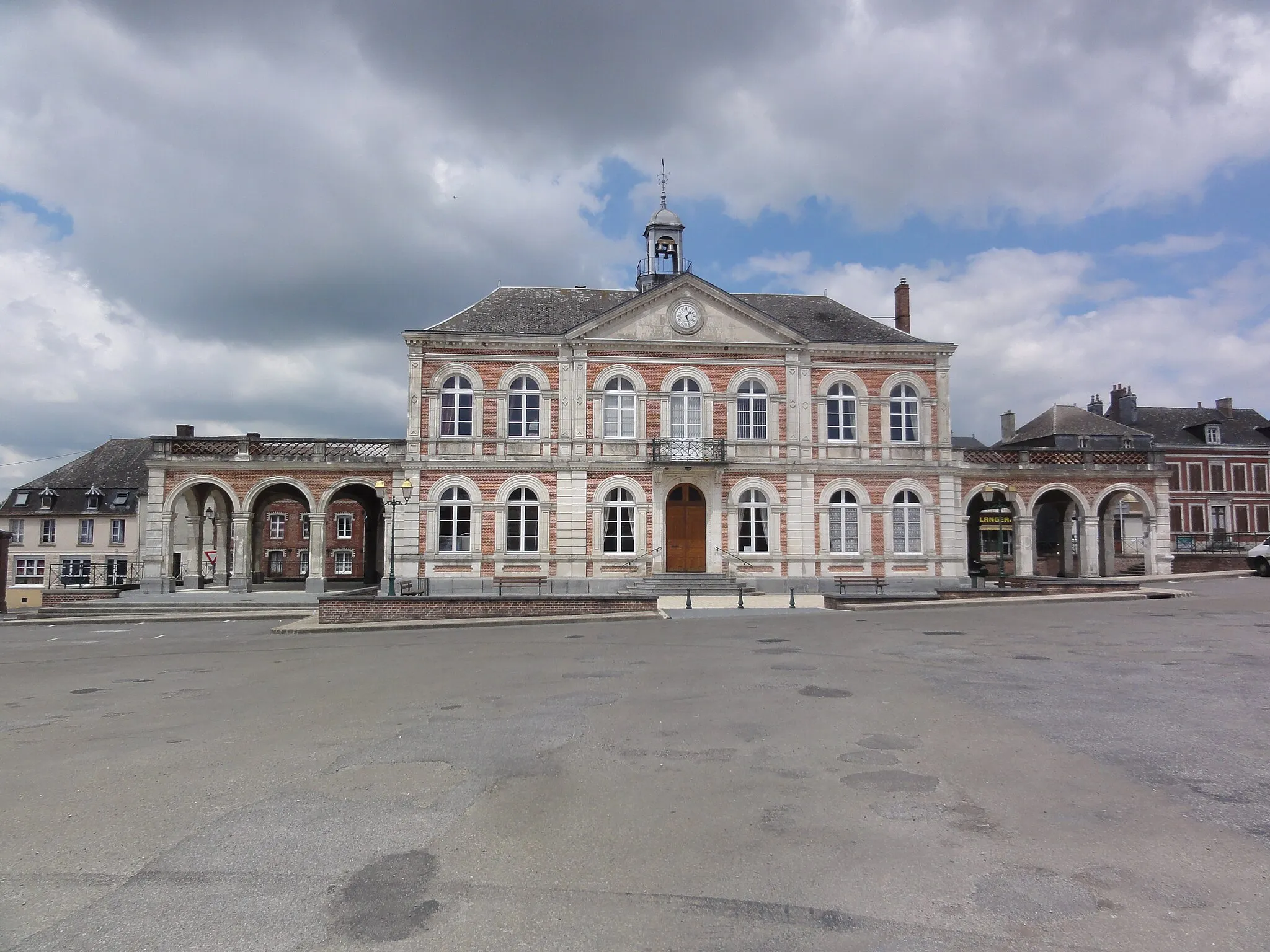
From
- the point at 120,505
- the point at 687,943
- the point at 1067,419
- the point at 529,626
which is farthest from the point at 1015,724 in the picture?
the point at 120,505

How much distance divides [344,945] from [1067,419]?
47.4m

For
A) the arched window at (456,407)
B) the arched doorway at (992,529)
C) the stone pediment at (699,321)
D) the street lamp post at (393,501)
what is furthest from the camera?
the stone pediment at (699,321)

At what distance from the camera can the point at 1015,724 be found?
8.04 metres

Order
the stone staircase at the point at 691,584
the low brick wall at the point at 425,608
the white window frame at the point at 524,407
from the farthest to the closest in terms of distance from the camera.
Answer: the white window frame at the point at 524,407
the stone staircase at the point at 691,584
the low brick wall at the point at 425,608

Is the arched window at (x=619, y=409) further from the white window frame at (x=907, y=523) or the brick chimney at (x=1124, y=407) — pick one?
the brick chimney at (x=1124, y=407)

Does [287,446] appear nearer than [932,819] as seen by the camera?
No

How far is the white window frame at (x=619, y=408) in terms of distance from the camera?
95.0 ft

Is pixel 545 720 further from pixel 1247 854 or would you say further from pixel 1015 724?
pixel 1247 854

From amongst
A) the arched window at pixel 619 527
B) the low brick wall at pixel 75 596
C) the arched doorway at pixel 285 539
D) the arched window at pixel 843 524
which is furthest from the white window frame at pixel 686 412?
the arched doorway at pixel 285 539

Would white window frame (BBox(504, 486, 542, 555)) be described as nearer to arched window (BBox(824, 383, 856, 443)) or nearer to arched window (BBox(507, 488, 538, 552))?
arched window (BBox(507, 488, 538, 552))

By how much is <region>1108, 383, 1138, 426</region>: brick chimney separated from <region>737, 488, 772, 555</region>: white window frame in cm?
3468

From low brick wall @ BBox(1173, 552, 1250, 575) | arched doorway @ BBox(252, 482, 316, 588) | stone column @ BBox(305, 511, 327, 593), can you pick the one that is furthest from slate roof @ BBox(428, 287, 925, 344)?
arched doorway @ BBox(252, 482, 316, 588)

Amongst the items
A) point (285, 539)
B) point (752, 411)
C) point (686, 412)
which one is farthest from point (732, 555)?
point (285, 539)

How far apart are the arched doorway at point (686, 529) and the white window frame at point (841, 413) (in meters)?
5.69
